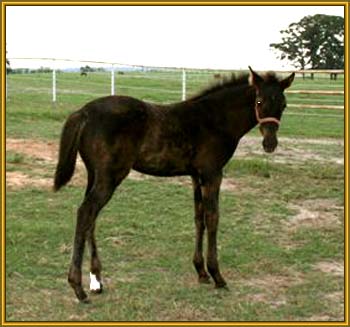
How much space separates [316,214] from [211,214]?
9.23ft

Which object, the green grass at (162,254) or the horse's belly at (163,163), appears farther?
the horse's belly at (163,163)

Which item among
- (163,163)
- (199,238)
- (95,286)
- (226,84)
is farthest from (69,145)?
(226,84)

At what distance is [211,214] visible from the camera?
16.3 ft

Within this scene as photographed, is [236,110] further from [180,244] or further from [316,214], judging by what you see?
[316,214]

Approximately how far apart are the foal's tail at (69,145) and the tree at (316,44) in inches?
1074

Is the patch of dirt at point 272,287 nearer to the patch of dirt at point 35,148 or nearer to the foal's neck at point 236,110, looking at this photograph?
the foal's neck at point 236,110

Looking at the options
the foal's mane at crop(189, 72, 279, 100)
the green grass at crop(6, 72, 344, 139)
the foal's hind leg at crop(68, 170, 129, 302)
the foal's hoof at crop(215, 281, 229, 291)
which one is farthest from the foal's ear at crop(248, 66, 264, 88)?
the green grass at crop(6, 72, 344, 139)

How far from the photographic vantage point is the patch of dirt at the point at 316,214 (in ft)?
22.7

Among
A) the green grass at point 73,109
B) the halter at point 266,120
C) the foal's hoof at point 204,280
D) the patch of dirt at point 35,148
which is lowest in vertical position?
the foal's hoof at point 204,280

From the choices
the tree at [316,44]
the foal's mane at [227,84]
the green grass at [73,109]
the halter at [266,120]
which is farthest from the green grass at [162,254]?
the tree at [316,44]

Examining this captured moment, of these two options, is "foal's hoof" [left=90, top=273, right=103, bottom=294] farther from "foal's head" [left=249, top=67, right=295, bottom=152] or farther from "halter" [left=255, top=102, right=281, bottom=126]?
"halter" [left=255, top=102, right=281, bottom=126]

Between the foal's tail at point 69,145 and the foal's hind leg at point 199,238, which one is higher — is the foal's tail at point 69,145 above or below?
above

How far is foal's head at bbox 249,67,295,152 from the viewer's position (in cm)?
486

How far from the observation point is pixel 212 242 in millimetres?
4984
